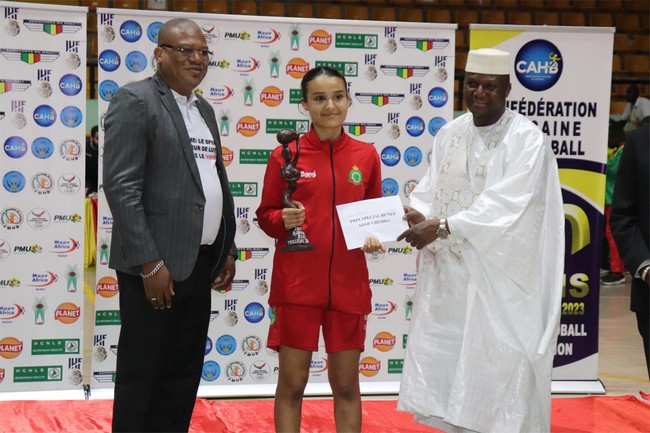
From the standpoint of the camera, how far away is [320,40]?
16.6ft

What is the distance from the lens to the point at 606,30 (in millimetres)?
5207

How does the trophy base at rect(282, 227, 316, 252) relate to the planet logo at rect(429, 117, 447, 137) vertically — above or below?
below

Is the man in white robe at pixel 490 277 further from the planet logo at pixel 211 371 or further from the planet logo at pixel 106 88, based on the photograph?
the planet logo at pixel 106 88

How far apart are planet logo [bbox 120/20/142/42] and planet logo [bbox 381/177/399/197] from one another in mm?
1692

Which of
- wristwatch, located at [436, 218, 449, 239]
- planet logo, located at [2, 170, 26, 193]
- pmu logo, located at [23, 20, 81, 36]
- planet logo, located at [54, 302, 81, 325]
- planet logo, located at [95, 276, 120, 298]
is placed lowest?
planet logo, located at [54, 302, 81, 325]

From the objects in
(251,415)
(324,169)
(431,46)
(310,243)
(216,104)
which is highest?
(431,46)

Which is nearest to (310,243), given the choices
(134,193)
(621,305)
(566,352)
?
(134,193)

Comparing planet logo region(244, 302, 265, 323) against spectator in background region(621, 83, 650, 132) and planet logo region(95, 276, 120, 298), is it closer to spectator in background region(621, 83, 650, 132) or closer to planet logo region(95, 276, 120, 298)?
planet logo region(95, 276, 120, 298)

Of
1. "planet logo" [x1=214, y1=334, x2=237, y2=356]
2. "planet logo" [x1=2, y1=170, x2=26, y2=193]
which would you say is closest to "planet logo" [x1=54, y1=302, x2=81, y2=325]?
"planet logo" [x1=2, y1=170, x2=26, y2=193]

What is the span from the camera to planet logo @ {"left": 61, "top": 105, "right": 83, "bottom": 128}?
4859 mm

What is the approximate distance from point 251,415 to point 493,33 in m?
2.67

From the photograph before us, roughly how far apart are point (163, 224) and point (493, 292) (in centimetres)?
140

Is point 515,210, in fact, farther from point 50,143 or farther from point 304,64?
point 50,143

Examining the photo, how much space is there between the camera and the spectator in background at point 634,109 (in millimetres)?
10508
